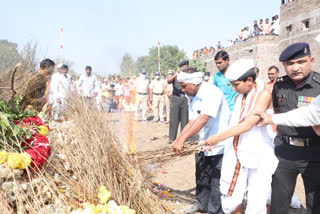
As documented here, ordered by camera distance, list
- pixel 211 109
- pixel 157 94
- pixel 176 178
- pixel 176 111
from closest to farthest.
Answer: pixel 211 109, pixel 176 178, pixel 176 111, pixel 157 94

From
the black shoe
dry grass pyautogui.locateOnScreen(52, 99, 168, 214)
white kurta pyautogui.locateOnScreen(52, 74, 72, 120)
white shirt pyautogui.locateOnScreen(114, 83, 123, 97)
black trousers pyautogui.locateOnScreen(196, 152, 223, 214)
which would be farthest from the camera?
white shirt pyautogui.locateOnScreen(114, 83, 123, 97)

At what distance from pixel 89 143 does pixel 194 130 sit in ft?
3.41

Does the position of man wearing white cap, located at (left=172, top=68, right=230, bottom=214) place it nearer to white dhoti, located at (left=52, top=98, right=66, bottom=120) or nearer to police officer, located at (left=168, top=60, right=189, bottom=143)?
white dhoti, located at (left=52, top=98, right=66, bottom=120)

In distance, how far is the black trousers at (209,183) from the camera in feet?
9.93

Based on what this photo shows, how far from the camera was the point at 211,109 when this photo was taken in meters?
2.84

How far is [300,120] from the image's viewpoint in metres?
2.03

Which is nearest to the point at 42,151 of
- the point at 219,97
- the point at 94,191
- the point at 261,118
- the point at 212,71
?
the point at 94,191

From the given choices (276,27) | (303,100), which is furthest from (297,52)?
(276,27)

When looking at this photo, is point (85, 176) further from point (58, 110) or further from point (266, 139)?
point (58, 110)

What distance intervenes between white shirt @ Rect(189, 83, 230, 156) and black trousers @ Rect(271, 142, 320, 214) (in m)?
0.65

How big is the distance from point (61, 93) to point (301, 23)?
15.2 metres

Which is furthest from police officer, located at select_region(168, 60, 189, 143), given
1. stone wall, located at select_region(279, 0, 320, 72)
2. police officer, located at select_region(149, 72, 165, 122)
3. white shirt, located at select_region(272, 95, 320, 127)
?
stone wall, located at select_region(279, 0, 320, 72)

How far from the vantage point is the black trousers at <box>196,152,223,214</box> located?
9.93 feet

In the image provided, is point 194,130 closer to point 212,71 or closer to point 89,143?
point 89,143
